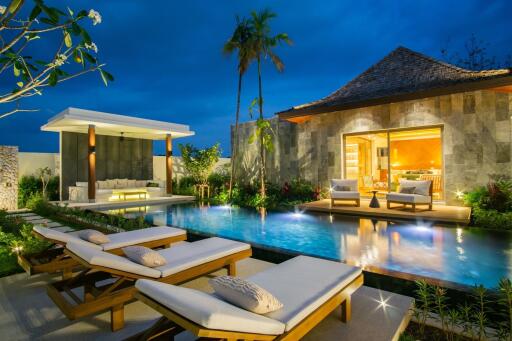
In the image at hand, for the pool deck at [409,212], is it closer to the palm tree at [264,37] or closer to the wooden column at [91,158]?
the palm tree at [264,37]

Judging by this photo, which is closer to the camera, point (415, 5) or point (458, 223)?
point (458, 223)

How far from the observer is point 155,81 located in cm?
7356

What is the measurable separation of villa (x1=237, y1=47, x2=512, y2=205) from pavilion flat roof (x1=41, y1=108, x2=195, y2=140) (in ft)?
11.5

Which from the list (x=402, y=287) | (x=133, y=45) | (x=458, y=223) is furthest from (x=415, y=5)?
(x=402, y=287)

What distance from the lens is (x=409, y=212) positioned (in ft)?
24.3

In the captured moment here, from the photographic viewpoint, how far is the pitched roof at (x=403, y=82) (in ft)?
24.9

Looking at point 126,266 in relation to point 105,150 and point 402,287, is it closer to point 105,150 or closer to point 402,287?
point 402,287

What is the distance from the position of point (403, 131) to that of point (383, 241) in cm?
541

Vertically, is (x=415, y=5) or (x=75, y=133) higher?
(x=415, y=5)

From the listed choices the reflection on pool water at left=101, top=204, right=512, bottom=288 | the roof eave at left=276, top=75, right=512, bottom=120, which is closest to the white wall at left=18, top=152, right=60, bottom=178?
the reflection on pool water at left=101, top=204, right=512, bottom=288

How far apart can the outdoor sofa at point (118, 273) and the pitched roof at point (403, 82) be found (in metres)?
7.23

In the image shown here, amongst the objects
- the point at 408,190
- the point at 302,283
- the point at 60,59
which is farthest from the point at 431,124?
the point at 60,59

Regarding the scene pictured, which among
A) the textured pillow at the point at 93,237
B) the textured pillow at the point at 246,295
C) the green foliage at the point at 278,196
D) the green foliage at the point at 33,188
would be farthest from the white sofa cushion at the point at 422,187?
the green foliage at the point at 33,188

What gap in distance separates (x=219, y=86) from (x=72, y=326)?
234 feet
